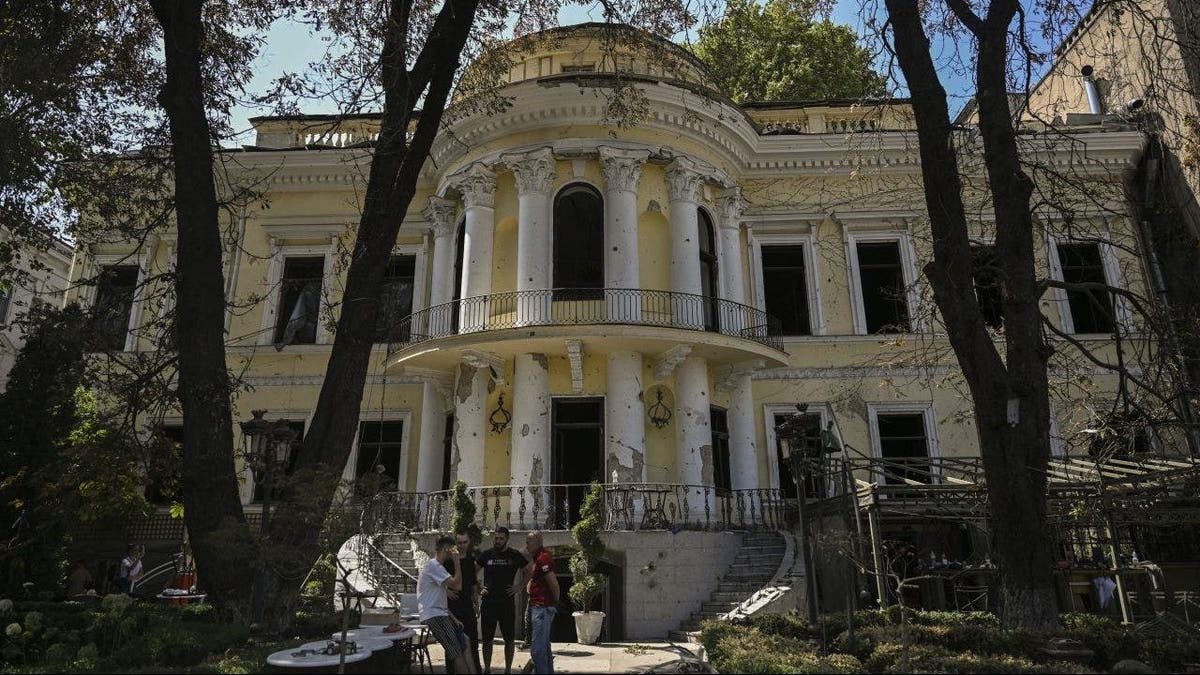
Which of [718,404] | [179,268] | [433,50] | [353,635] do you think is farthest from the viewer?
[718,404]

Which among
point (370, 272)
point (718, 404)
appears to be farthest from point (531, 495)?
point (370, 272)

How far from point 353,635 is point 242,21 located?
10.2 m

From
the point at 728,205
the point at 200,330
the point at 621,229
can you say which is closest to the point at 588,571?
the point at 200,330

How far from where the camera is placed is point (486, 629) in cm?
796

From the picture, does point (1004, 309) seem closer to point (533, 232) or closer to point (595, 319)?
point (595, 319)

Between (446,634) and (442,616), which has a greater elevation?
(442,616)

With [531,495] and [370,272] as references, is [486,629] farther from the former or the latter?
[531,495]

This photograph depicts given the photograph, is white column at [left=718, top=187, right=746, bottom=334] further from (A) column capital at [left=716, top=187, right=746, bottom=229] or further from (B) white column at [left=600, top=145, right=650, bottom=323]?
(B) white column at [left=600, top=145, right=650, bottom=323]

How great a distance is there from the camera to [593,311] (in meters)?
15.5

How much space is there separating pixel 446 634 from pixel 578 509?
7.19 metres

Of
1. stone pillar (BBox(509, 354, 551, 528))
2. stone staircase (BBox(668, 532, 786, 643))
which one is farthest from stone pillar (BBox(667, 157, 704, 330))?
stone staircase (BBox(668, 532, 786, 643))

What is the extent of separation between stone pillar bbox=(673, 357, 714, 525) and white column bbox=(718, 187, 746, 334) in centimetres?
177

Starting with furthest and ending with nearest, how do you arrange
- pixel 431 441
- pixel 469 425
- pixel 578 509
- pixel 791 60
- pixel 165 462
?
pixel 791 60, pixel 431 441, pixel 469 425, pixel 578 509, pixel 165 462

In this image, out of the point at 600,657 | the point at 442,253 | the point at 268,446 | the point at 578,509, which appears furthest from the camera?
the point at 442,253
